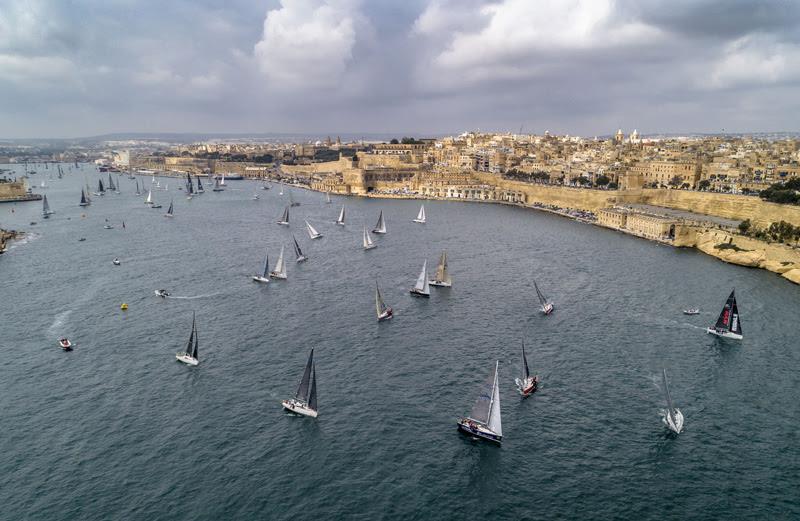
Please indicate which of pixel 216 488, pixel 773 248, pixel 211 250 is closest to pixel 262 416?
pixel 216 488

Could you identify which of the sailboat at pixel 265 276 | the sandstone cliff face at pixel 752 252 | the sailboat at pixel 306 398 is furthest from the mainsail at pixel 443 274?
→ the sandstone cliff face at pixel 752 252

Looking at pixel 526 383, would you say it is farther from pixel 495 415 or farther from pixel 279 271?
pixel 279 271

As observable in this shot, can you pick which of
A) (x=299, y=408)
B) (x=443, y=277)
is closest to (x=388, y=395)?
(x=299, y=408)

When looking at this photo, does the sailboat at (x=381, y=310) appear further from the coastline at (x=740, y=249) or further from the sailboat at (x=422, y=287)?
the coastline at (x=740, y=249)

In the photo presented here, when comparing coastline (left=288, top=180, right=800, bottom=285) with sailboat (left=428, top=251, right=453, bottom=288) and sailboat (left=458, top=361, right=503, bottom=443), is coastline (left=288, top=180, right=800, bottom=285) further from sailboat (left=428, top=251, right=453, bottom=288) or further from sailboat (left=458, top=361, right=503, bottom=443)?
sailboat (left=458, top=361, right=503, bottom=443)

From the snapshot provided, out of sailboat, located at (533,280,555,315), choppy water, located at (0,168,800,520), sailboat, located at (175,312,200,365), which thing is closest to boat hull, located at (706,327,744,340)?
choppy water, located at (0,168,800,520)

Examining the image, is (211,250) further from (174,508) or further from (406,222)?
(174,508)
